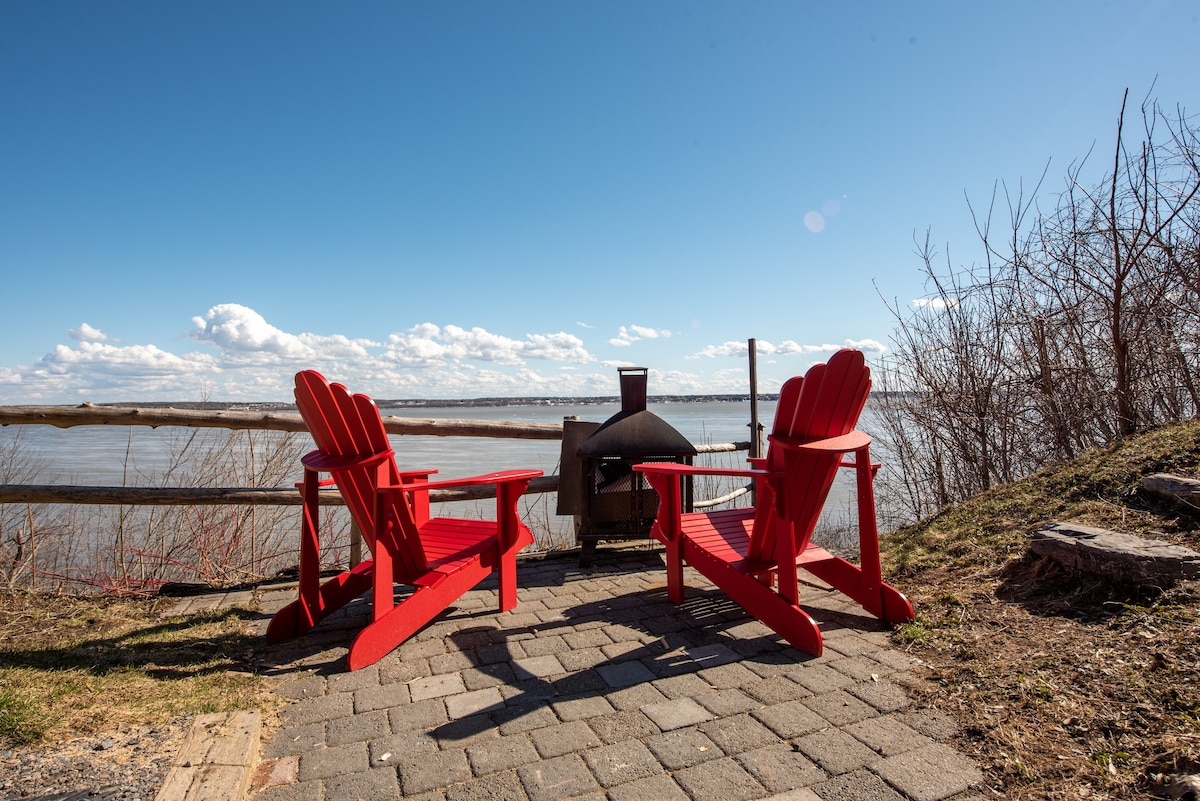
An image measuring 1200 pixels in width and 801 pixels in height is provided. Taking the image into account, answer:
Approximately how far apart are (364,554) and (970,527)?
13.8ft

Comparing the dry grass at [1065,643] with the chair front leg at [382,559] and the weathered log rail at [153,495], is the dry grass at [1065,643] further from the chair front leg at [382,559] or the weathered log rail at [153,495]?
the weathered log rail at [153,495]

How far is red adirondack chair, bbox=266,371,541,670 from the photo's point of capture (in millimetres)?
2906

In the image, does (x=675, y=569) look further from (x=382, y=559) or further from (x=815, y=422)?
(x=382, y=559)

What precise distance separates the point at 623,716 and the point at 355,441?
1678 mm

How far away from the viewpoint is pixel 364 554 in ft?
15.5

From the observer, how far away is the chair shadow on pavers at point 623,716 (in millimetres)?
1881

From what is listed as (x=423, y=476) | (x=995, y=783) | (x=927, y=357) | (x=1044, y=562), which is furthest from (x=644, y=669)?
(x=927, y=357)

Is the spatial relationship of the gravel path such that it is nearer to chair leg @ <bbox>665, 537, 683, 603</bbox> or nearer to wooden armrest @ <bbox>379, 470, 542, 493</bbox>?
wooden armrest @ <bbox>379, 470, 542, 493</bbox>

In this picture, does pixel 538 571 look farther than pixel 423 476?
Yes

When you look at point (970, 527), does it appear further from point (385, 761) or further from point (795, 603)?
point (385, 761)

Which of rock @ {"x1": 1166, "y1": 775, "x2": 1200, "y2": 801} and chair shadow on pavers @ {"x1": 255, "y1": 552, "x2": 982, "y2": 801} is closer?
rock @ {"x1": 1166, "y1": 775, "x2": 1200, "y2": 801}

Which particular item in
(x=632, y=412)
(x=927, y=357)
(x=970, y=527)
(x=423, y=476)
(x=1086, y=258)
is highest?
(x=1086, y=258)

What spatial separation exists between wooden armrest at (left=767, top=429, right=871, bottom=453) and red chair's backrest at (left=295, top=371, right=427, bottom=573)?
180 cm

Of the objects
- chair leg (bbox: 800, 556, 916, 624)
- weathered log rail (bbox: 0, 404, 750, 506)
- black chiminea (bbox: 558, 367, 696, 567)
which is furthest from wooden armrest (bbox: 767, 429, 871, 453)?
weathered log rail (bbox: 0, 404, 750, 506)
